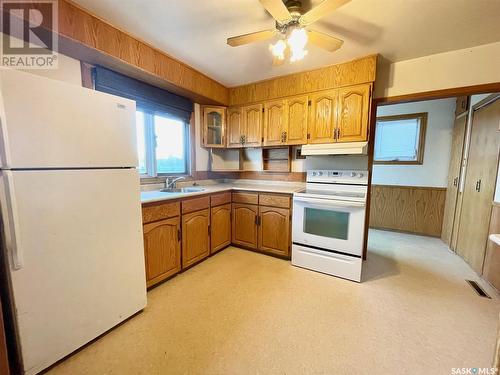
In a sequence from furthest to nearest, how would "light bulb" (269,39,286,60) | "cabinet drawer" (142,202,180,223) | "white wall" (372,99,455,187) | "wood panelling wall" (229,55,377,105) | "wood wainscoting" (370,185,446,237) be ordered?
"wood wainscoting" (370,185,446,237) → "white wall" (372,99,455,187) → "wood panelling wall" (229,55,377,105) → "cabinet drawer" (142,202,180,223) → "light bulb" (269,39,286,60)

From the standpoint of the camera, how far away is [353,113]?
236 cm

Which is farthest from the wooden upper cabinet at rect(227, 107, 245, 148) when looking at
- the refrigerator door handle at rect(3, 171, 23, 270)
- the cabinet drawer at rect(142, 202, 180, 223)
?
the refrigerator door handle at rect(3, 171, 23, 270)

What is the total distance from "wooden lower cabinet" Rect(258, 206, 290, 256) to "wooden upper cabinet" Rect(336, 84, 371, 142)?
1.14 metres

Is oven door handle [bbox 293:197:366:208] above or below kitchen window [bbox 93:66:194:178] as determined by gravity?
below

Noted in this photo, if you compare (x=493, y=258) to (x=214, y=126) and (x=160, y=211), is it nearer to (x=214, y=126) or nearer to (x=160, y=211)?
(x=160, y=211)

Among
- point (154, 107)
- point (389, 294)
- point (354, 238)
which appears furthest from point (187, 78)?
point (389, 294)

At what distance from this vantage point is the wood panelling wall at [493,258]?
2059mm

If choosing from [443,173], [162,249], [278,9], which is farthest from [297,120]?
[443,173]

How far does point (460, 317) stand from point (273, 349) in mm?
1571

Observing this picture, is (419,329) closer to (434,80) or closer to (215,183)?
(434,80)

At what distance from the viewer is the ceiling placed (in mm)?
1495

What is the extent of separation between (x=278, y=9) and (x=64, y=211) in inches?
69.9

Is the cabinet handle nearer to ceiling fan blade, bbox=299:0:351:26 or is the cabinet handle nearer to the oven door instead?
the oven door

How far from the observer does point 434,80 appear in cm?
222
